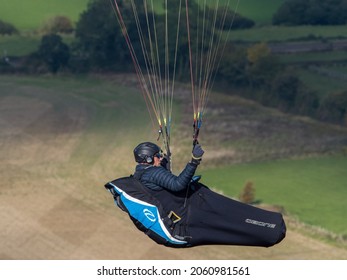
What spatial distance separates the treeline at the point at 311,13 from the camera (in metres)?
77.6

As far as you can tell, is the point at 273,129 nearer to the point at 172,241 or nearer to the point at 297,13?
the point at 297,13

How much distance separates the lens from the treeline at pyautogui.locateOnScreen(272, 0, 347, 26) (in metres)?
77.6

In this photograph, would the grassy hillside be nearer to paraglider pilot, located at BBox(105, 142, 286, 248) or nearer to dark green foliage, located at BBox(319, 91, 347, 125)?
dark green foliage, located at BBox(319, 91, 347, 125)

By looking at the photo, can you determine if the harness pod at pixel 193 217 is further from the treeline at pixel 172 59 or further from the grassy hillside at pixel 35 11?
the grassy hillside at pixel 35 11

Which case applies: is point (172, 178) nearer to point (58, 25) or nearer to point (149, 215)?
point (149, 215)

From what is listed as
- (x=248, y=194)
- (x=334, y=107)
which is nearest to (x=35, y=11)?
(x=334, y=107)

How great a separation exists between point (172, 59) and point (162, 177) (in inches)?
2148

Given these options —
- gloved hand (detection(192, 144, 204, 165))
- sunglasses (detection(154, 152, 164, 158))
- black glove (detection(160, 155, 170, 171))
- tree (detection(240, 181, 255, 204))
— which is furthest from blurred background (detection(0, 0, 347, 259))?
gloved hand (detection(192, 144, 204, 165))

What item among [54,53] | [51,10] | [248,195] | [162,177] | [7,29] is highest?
[162,177]

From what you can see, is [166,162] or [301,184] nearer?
[166,162]

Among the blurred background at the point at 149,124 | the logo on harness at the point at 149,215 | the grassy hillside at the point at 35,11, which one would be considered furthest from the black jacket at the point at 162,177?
the grassy hillside at the point at 35,11

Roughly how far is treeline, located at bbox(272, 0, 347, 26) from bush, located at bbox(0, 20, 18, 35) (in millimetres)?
19029

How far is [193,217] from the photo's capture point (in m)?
19.3

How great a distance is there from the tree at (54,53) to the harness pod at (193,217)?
54.4m
